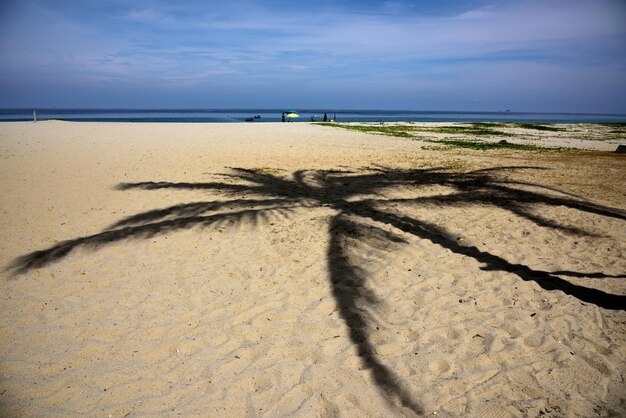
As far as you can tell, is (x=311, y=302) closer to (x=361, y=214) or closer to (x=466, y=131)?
(x=361, y=214)

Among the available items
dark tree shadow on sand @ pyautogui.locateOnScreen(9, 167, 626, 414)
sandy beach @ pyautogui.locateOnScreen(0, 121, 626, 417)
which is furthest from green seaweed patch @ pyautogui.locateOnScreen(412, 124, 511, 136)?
sandy beach @ pyautogui.locateOnScreen(0, 121, 626, 417)

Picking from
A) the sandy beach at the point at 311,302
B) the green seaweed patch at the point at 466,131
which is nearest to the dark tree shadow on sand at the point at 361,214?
the sandy beach at the point at 311,302

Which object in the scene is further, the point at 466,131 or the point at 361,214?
the point at 466,131

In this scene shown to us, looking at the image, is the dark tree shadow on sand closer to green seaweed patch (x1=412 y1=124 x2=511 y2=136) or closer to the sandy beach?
the sandy beach

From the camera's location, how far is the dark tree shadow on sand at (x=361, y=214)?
470 centimetres

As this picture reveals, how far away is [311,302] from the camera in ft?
15.5

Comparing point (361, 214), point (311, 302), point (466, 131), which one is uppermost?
point (466, 131)

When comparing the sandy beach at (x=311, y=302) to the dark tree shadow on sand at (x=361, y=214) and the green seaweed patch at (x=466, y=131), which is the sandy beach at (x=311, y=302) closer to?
the dark tree shadow on sand at (x=361, y=214)

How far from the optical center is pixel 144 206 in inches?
334

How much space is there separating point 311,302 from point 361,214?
3464 mm

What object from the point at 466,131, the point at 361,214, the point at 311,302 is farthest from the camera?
the point at 466,131

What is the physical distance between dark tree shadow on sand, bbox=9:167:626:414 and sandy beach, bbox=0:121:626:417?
4 centimetres

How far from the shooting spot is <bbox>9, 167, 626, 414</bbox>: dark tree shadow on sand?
4695mm

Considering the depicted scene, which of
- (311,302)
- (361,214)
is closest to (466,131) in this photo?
(361,214)
